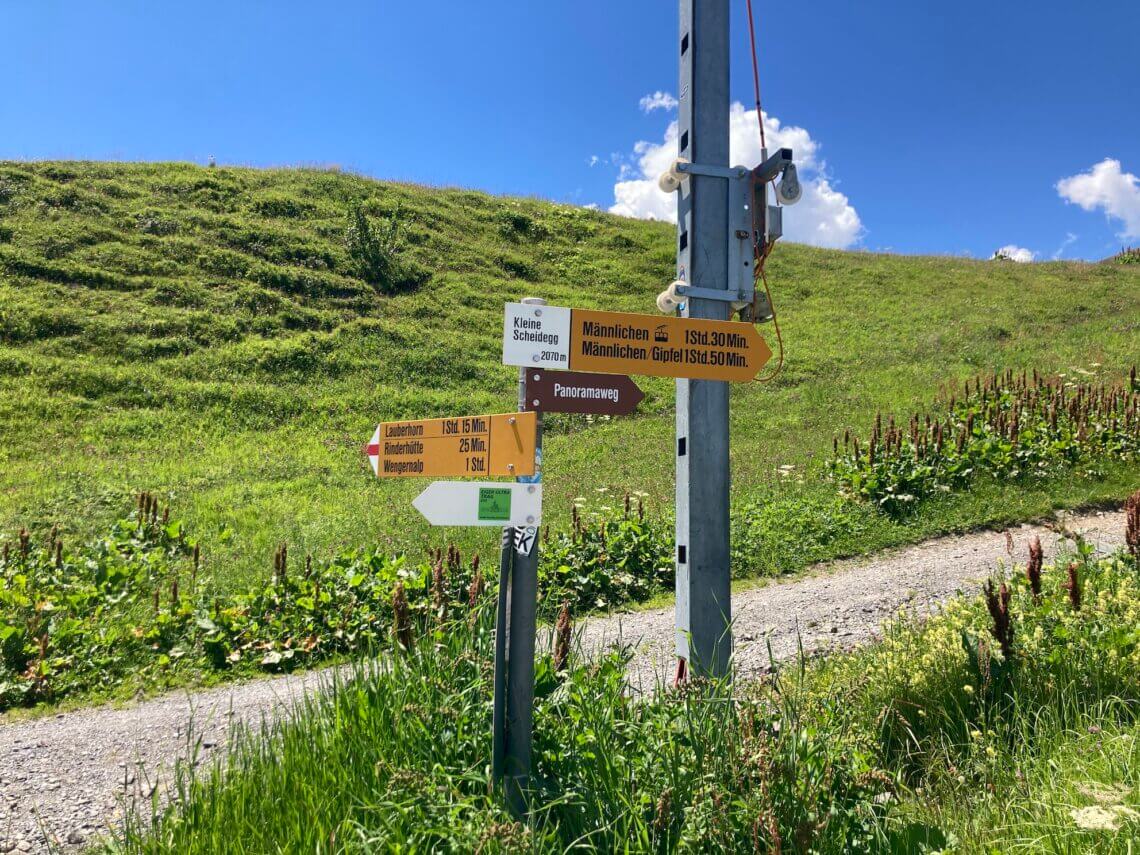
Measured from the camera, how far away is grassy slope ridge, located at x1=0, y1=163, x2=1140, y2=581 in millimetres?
10805

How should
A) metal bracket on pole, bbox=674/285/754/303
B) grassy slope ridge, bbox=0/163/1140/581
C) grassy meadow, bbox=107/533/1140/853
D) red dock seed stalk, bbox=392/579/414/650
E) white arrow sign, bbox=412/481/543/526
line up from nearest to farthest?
1. grassy meadow, bbox=107/533/1140/853
2. white arrow sign, bbox=412/481/543/526
3. red dock seed stalk, bbox=392/579/414/650
4. metal bracket on pole, bbox=674/285/754/303
5. grassy slope ridge, bbox=0/163/1140/581

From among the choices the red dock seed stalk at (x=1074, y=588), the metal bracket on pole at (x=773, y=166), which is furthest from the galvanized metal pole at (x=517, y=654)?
the red dock seed stalk at (x=1074, y=588)

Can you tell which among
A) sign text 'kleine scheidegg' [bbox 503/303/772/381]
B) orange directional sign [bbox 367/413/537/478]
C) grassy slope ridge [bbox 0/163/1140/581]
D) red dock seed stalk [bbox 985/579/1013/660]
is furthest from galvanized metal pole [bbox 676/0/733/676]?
grassy slope ridge [bbox 0/163/1140/581]

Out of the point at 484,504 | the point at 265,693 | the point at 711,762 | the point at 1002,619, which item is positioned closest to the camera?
the point at 711,762

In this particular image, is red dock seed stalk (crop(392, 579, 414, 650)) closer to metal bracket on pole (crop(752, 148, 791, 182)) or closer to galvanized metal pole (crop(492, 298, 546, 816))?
galvanized metal pole (crop(492, 298, 546, 816))

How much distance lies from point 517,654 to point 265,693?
11.8 ft

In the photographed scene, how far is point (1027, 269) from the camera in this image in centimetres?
3253

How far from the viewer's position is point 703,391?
13.6 ft

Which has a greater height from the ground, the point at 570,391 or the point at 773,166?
the point at 773,166

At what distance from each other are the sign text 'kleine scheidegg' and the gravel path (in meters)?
1.22

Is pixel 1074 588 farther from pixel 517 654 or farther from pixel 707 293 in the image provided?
pixel 517 654

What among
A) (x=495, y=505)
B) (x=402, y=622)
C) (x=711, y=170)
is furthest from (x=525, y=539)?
(x=711, y=170)

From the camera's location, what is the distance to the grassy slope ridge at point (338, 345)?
425 inches

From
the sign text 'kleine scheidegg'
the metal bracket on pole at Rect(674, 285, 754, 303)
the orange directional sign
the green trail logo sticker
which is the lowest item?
the green trail logo sticker
